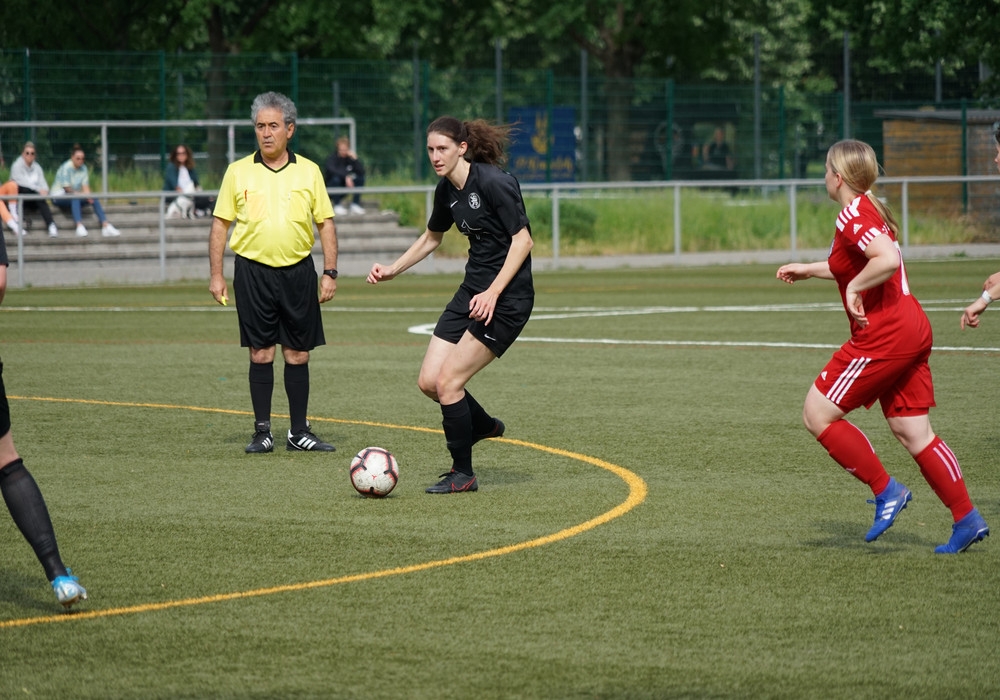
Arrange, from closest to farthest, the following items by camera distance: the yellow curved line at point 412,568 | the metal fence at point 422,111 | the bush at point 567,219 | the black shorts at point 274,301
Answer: the yellow curved line at point 412,568, the black shorts at point 274,301, the metal fence at point 422,111, the bush at point 567,219

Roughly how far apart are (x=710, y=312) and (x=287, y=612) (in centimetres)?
1372

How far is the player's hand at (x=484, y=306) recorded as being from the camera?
25.3 feet

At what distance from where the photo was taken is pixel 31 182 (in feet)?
86.0

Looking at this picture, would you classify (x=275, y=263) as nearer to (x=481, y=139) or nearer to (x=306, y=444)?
(x=306, y=444)

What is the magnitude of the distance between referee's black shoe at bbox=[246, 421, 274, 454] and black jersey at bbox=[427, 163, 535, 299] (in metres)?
2.09

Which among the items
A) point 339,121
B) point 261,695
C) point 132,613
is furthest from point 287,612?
point 339,121

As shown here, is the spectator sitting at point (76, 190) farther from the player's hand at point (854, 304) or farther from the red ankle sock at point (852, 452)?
the player's hand at point (854, 304)

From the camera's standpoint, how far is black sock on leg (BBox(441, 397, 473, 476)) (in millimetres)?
8016

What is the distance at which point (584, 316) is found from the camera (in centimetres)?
1869

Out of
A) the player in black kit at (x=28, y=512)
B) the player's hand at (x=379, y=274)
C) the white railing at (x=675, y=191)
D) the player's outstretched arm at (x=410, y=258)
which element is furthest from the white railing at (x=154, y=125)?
the player in black kit at (x=28, y=512)

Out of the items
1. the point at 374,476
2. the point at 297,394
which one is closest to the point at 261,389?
the point at 297,394

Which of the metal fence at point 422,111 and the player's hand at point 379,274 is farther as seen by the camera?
the metal fence at point 422,111

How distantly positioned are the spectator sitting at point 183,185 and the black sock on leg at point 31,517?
22.4 metres

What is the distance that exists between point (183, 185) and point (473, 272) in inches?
829
